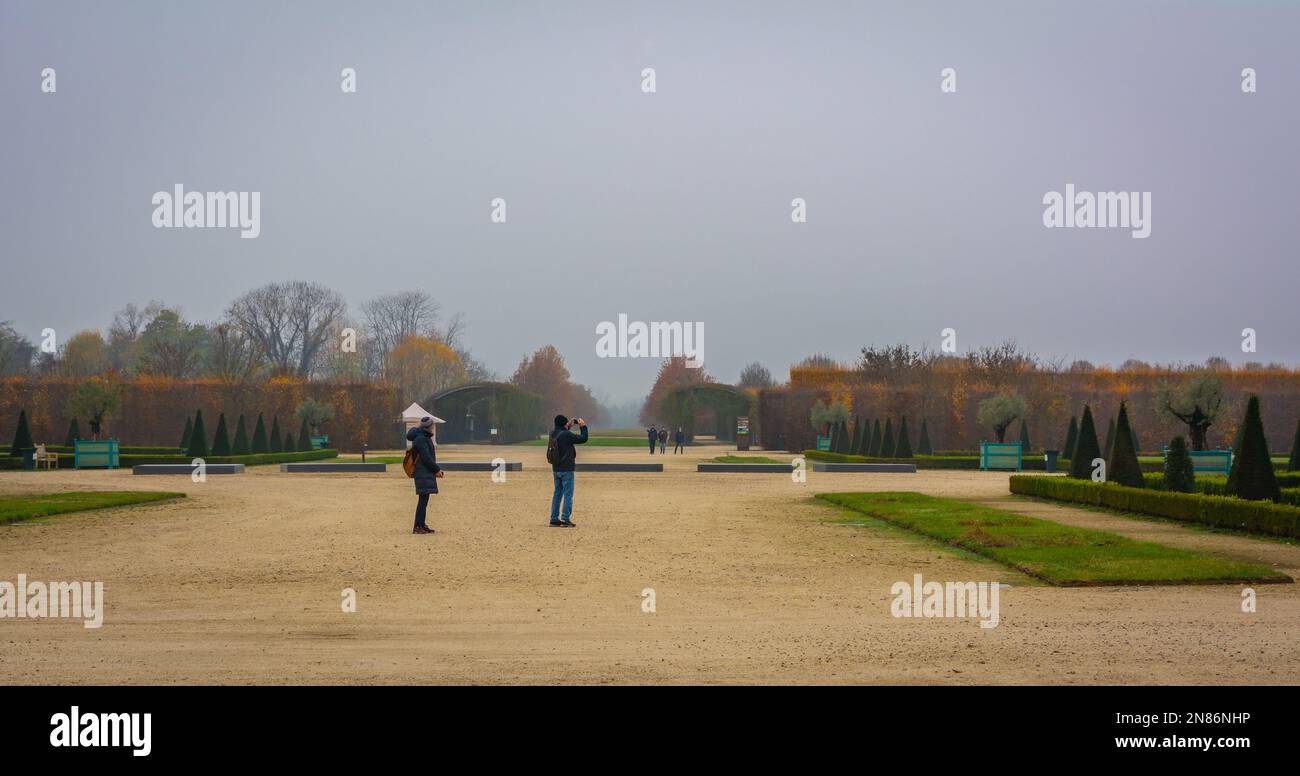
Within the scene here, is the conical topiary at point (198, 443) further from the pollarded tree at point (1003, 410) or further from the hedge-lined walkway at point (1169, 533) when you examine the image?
the pollarded tree at point (1003, 410)

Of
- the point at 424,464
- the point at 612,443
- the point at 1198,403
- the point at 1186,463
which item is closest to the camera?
the point at 424,464

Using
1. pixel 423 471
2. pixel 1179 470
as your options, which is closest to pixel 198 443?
pixel 423 471

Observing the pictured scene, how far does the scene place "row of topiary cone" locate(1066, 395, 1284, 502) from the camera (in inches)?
792

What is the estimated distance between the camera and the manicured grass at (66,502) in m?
20.7

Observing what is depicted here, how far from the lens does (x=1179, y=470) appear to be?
22156 millimetres

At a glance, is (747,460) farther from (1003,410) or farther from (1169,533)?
(1169,533)

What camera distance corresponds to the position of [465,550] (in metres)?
16.1

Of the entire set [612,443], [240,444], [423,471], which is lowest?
[612,443]

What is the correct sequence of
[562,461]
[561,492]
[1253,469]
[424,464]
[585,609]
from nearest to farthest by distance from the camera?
[585,609] → [424,464] → [562,461] → [561,492] → [1253,469]

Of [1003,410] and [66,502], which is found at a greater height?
[1003,410]

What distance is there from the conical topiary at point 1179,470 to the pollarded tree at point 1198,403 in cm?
1570

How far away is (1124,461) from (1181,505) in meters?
3.73

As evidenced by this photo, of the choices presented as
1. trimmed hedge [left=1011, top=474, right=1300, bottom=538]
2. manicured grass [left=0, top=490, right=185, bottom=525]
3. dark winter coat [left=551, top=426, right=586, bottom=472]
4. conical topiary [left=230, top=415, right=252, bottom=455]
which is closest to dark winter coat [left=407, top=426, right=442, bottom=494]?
dark winter coat [left=551, top=426, right=586, bottom=472]
